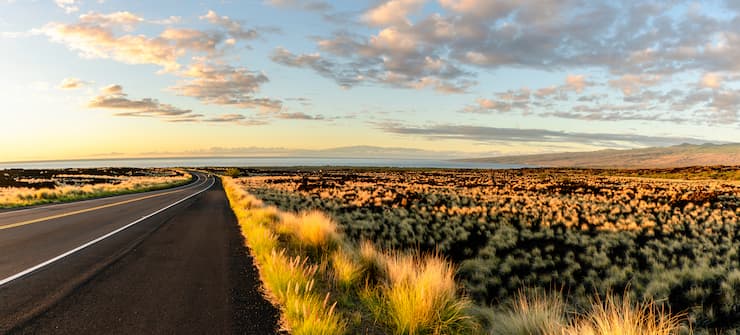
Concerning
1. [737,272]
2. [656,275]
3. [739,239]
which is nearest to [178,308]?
[656,275]

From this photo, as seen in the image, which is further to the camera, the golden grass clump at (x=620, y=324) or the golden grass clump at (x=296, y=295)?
the golden grass clump at (x=296, y=295)

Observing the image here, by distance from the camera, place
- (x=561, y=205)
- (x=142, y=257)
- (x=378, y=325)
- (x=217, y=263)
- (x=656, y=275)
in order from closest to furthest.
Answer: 1. (x=378, y=325)
2. (x=217, y=263)
3. (x=142, y=257)
4. (x=656, y=275)
5. (x=561, y=205)

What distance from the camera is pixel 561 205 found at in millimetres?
24859

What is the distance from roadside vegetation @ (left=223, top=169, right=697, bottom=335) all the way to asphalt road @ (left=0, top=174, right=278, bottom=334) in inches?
25.5

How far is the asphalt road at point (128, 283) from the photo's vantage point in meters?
4.87

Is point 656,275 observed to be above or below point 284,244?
below

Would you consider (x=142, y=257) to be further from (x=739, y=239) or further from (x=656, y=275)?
(x=739, y=239)

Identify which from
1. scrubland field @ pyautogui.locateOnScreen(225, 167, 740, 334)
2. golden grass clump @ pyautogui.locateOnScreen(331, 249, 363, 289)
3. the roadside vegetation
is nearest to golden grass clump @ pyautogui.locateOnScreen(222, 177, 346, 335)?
the roadside vegetation

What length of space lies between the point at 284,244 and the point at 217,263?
2.04 meters

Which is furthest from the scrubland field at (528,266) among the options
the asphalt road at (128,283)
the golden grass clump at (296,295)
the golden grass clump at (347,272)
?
the asphalt road at (128,283)

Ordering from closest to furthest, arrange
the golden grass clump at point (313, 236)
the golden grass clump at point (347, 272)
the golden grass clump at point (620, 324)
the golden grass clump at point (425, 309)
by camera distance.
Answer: the golden grass clump at point (620, 324) < the golden grass clump at point (425, 309) < the golden grass clump at point (347, 272) < the golden grass clump at point (313, 236)

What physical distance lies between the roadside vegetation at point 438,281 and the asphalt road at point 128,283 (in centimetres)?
65

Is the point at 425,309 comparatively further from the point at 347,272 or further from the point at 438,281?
the point at 347,272

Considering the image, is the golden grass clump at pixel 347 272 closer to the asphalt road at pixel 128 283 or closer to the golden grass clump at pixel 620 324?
the asphalt road at pixel 128 283
